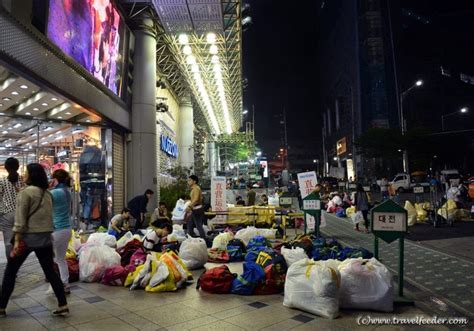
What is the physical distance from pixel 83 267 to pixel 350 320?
4369 millimetres

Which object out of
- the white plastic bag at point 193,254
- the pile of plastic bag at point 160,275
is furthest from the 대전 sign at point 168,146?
the pile of plastic bag at point 160,275

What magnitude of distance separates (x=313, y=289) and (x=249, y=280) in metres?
1.22

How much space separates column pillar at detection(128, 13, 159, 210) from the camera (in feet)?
49.8

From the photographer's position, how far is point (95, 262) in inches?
253

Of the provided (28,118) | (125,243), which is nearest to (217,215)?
(125,243)

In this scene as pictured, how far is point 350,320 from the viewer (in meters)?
4.37

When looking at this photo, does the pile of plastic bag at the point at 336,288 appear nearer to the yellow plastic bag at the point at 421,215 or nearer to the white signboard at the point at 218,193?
the white signboard at the point at 218,193

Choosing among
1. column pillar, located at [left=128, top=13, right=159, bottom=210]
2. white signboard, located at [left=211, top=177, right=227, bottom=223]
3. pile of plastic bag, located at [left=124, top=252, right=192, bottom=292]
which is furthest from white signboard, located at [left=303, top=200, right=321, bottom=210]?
column pillar, located at [left=128, top=13, right=159, bottom=210]

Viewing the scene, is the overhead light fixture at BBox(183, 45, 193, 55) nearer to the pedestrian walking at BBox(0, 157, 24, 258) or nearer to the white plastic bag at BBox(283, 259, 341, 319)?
the pedestrian walking at BBox(0, 157, 24, 258)

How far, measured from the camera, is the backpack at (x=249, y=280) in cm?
545

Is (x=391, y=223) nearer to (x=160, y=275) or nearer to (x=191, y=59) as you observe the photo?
(x=160, y=275)

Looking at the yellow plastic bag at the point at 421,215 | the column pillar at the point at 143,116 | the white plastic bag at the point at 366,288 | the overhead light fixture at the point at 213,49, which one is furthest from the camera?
the overhead light fixture at the point at 213,49

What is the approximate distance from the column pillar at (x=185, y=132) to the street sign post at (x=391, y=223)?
77.3 feet

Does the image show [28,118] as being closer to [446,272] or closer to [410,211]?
[446,272]
